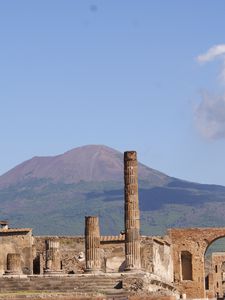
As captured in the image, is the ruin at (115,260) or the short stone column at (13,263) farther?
the short stone column at (13,263)

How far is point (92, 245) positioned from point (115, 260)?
5.29m

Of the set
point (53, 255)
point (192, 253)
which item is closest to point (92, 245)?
point (53, 255)

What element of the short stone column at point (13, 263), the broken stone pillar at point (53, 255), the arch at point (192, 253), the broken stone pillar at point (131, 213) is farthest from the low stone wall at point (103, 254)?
the broken stone pillar at point (131, 213)

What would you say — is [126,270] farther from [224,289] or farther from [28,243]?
[224,289]

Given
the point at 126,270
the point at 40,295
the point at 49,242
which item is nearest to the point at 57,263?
the point at 49,242

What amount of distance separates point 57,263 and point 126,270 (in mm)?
6626

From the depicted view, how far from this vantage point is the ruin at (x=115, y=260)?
46781 millimetres

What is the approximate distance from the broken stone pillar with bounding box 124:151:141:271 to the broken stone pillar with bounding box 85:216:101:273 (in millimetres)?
1612

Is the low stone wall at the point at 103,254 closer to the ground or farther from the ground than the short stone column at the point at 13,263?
farther from the ground

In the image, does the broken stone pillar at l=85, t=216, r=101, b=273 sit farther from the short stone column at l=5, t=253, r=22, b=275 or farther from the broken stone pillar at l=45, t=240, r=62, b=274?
the broken stone pillar at l=45, t=240, r=62, b=274

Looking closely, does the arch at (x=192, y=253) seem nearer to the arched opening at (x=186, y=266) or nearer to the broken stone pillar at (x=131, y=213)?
the arched opening at (x=186, y=266)

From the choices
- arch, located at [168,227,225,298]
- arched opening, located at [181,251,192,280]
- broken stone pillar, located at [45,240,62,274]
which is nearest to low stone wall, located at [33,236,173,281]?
broken stone pillar, located at [45,240,62,274]

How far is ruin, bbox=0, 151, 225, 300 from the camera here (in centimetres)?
4678

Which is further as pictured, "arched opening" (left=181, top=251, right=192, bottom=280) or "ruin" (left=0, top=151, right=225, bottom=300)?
"arched opening" (left=181, top=251, right=192, bottom=280)
